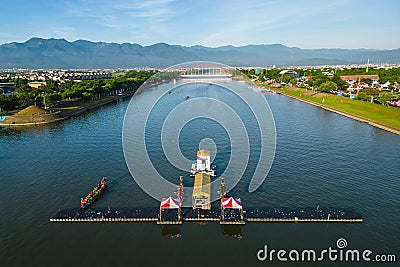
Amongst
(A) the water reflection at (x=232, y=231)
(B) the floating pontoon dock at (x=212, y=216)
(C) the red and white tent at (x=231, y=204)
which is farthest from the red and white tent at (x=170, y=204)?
(A) the water reflection at (x=232, y=231)

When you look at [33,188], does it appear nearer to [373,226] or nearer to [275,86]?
[373,226]

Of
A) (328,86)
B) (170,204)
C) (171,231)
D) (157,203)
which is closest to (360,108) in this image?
(328,86)

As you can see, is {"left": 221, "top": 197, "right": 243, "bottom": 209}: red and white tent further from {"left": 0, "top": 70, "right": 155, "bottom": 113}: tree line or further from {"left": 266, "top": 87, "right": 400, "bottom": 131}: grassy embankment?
{"left": 0, "top": 70, "right": 155, "bottom": 113}: tree line

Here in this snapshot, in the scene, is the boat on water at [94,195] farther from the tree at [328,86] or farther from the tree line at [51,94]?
the tree at [328,86]

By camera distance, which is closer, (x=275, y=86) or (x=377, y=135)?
(x=377, y=135)

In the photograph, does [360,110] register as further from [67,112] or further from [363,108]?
[67,112]

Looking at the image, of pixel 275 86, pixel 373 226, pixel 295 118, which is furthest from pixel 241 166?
pixel 275 86

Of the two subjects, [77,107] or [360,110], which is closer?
[360,110]
